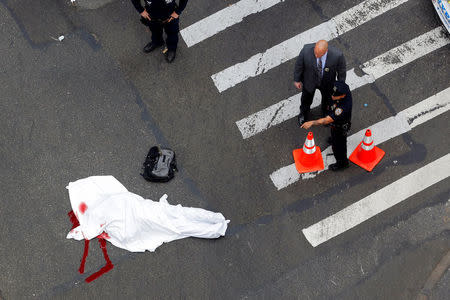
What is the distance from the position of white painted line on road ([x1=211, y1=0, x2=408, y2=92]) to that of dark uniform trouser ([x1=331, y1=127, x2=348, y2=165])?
2.01 m

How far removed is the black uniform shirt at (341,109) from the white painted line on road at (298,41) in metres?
2.22

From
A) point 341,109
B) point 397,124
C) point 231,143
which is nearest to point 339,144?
point 341,109

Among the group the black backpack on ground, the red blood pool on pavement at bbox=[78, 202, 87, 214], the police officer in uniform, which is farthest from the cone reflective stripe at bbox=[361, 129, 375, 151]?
the red blood pool on pavement at bbox=[78, 202, 87, 214]

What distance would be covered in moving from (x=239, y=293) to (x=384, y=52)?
4.83 meters

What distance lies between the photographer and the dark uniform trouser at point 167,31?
29.9 ft

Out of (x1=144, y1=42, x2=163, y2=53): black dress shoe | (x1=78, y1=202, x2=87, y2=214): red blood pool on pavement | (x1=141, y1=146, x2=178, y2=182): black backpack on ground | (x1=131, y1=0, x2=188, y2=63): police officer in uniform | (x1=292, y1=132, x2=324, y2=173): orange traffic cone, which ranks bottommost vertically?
(x1=292, y1=132, x2=324, y2=173): orange traffic cone

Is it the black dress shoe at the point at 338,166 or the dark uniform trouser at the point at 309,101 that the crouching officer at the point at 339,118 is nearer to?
the black dress shoe at the point at 338,166

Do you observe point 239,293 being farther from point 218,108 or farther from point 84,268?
point 218,108

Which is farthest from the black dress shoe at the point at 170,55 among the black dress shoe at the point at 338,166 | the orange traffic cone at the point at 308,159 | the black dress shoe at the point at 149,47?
the black dress shoe at the point at 338,166

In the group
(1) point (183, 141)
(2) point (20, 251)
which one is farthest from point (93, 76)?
(2) point (20, 251)

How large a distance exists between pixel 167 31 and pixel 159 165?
225 cm

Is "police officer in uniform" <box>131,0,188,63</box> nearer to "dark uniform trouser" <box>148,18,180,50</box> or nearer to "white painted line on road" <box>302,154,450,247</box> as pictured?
"dark uniform trouser" <box>148,18,180,50</box>

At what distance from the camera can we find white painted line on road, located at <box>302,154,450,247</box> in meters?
8.51

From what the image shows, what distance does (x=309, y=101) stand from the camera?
8.94 metres
